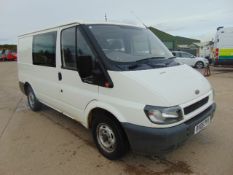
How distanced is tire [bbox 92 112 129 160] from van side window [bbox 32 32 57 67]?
155cm

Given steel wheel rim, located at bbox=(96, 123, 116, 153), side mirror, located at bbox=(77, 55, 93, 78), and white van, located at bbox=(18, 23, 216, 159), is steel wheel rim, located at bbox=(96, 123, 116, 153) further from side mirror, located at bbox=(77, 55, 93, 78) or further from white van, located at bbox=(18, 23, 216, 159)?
side mirror, located at bbox=(77, 55, 93, 78)

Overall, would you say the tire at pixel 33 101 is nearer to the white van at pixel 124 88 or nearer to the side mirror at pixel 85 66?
the white van at pixel 124 88

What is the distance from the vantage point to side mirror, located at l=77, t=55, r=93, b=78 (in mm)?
2998

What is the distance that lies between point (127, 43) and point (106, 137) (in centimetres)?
150

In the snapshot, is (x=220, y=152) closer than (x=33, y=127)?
Yes

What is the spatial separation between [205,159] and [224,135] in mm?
987

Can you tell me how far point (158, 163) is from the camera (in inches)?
120

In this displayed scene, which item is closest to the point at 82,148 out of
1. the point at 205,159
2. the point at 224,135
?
the point at 205,159

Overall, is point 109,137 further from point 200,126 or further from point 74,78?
point 200,126

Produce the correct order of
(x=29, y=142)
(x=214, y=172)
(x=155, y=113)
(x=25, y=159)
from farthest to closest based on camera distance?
1. (x=29, y=142)
2. (x=25, y=159)
3. (x=214, y=172)
4. (x=155, y=113)

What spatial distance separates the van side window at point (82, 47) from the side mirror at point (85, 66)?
10 cm

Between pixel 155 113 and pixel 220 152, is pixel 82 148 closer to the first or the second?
pixel 155 113

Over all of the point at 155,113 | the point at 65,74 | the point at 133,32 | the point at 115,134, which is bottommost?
the point at 115,134

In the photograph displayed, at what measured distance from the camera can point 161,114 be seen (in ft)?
8.18
